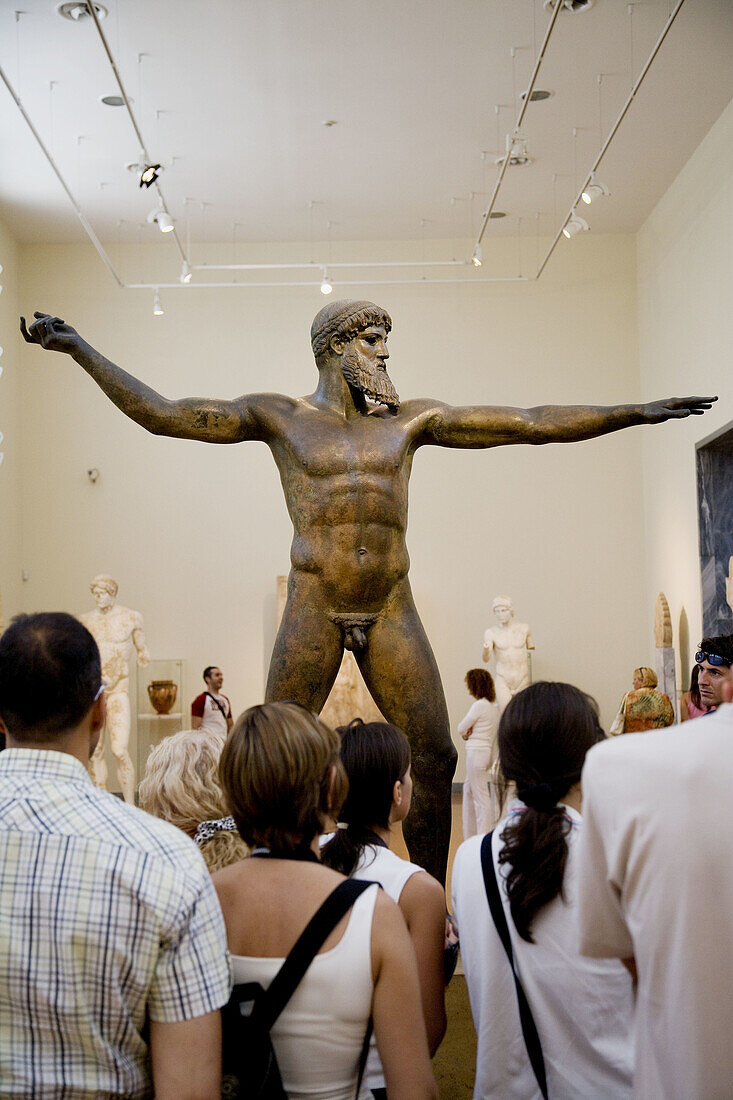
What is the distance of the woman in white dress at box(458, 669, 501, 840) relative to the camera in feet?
28.1

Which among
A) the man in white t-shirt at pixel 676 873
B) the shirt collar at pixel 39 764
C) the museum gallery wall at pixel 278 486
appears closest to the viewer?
the man in white t-shirt at pixel 676 873

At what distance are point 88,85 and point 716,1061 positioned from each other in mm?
10638

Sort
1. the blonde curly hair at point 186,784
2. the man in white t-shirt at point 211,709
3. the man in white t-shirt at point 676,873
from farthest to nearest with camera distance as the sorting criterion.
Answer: the man in white t-shirt at point 211,709 → the blonde curly hair at point 186,784 → the man in white t-shirt at point 676,873

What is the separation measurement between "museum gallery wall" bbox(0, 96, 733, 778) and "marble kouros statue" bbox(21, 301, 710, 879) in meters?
9.71

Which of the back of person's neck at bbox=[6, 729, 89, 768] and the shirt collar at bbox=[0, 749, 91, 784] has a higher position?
the back of person's neck at bbox=[6, 729, 89, 768]

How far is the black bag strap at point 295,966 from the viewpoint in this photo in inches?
74.7

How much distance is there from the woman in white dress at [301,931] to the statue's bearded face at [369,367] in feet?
7.92

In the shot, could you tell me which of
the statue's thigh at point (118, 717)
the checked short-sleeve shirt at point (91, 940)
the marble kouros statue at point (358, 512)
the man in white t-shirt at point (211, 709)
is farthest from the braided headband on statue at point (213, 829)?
the statue's thigh at point (118, 717)

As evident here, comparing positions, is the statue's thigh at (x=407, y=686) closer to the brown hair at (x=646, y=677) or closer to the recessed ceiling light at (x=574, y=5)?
the brown hair at (x=646, y=677)

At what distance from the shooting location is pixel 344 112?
1105 cm

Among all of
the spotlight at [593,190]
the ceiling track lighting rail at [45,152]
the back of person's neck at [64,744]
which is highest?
the ceiling track lighting rail at [45,152]

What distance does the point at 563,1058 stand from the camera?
2.16 meters

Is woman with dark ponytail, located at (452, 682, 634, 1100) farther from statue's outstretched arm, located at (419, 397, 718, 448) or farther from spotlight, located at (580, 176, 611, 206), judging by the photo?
spotlight, located at (580, 176, 611, 206)

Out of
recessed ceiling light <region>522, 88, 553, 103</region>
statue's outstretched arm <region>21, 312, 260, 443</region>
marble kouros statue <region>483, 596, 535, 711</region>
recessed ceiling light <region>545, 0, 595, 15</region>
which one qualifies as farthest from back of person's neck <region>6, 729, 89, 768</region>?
marble kouros statue <region>483, 596, 535, 711</region>
